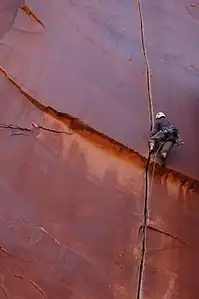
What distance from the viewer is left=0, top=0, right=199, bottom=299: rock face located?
2732 mm

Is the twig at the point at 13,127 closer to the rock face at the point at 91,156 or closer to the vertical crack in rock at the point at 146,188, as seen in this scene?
the rock face at the point at 91,156

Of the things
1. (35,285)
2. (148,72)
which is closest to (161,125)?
(148,72)

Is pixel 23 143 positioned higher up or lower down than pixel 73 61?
lower down

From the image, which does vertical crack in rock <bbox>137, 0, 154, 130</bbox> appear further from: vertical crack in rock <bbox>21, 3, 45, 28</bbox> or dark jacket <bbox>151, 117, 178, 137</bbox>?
vertical crack in rock <bbox>21, 3, 45, 28</bbox>

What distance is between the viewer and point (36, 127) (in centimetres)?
322

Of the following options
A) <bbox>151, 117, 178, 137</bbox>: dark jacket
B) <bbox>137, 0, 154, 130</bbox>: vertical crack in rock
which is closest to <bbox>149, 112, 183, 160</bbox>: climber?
<bbox>151, 117, 178, 137</bbox>: dark jacket

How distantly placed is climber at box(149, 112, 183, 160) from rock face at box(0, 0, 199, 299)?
8cm

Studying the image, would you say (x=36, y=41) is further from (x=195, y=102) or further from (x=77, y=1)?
(x=195, y=102)

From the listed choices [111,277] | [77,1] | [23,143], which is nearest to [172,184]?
[111,277]

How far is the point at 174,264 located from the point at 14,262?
0.89m

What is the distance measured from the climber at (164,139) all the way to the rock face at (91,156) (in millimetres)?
81

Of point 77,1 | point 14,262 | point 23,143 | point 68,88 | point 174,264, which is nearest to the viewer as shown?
point 14,262

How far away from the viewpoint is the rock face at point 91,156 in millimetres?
2732

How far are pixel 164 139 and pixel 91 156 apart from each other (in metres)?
0.47
